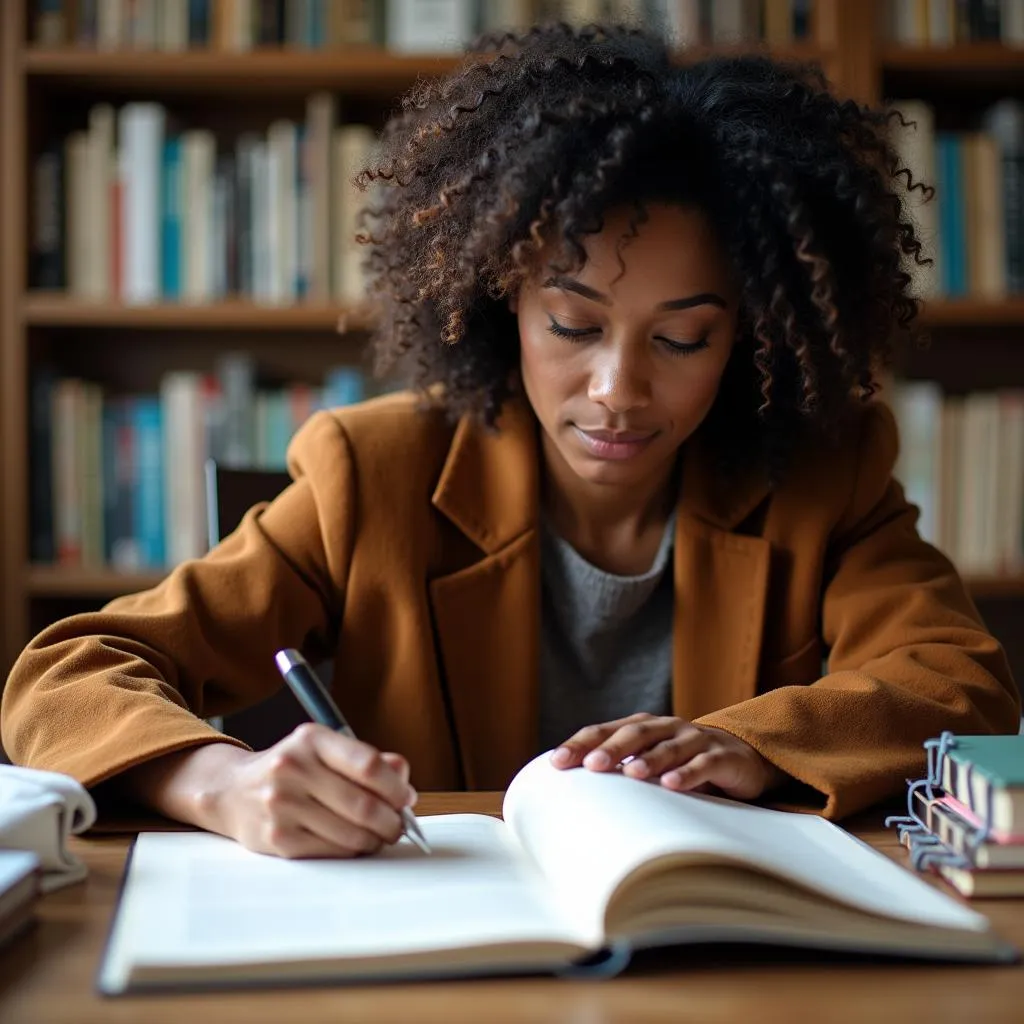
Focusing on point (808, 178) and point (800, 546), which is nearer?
point (808, 178)

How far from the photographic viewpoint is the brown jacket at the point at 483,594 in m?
1.27

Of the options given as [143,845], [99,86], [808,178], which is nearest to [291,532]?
[143,845]

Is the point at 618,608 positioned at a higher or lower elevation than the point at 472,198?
lower

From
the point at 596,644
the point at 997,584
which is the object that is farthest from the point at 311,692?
the point at 997,584

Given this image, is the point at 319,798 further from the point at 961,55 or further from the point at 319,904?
the point at 961,55

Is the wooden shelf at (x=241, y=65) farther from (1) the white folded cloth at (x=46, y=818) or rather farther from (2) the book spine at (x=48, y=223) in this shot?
(1) the white folded cloth at (x=46, y=818)

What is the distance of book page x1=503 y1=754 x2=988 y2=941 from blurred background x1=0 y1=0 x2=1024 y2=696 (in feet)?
5.15

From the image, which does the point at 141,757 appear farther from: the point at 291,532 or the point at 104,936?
the point at 291,532

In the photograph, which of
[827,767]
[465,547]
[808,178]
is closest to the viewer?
[827,767]

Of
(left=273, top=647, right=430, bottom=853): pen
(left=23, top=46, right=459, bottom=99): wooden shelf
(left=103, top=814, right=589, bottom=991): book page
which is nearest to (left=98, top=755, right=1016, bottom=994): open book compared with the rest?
(left=103, top=814, right=589, bottom=991): book page

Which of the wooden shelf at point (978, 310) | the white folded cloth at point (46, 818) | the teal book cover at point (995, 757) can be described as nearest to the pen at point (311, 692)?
the white folded cloth at point (46, 818)

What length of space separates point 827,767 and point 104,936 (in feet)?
1.82

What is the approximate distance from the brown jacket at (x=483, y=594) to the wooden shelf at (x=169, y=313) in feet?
3.00

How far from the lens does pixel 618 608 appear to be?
1468 millimetres
